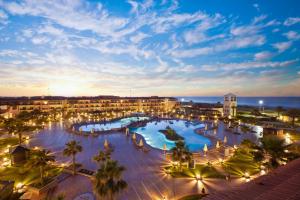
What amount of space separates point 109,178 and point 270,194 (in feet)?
24.7

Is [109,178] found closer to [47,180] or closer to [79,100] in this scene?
[47,180]

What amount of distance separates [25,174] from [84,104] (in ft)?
210

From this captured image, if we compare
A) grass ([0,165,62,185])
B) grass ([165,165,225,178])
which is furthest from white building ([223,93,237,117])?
grass ([0,165,62,185])

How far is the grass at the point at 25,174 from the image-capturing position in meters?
15.3

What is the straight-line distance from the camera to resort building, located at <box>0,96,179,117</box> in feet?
213

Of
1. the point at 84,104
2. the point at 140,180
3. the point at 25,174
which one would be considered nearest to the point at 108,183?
the point at 140,180

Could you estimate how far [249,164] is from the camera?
18922 mm

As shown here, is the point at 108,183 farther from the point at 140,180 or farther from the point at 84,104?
the point at 84,104

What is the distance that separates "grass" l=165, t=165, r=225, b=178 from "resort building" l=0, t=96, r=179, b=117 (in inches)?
2304

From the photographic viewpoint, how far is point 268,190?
808cm

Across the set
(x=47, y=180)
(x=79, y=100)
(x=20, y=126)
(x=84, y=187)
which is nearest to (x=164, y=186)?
(x=84, y=187)

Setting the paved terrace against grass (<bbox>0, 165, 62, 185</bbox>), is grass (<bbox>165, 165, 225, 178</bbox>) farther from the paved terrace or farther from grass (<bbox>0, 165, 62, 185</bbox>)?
grass (<bbox>0, 165, 62, 185</bbox>)

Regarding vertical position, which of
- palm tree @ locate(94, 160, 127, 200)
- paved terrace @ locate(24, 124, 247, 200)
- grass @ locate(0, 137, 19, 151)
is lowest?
paved terrace @ locate(24, 124, 247, 200)

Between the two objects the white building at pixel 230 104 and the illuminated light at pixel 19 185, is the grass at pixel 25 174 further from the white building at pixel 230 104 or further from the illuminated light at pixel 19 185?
the white building at pixel 230 104
